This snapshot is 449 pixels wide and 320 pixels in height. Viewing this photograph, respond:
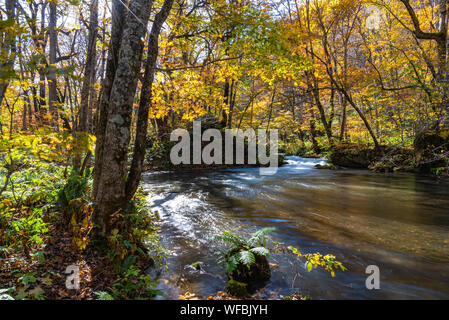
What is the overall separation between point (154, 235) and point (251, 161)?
1248cm

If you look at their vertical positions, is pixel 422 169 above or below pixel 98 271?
above

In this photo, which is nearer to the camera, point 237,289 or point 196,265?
point 237,289

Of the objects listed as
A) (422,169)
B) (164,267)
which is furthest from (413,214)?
(422,169)

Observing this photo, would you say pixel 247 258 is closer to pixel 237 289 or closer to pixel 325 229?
pixel 237 289

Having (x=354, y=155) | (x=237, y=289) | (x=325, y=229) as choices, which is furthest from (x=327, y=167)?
(x=237, y=289)

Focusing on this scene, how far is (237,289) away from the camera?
9.17 feet

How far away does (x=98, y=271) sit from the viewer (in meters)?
2.93

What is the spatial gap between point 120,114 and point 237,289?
2.97m

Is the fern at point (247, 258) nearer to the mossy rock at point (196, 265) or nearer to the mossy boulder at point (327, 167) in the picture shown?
the mossy rock at point (196, 265)

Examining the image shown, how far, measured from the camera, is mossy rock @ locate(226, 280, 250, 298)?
108 inches

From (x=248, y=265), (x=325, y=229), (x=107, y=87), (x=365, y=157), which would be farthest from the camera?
(x=365, y=157)

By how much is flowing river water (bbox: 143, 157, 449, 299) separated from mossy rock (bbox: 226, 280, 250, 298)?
0.62 ft

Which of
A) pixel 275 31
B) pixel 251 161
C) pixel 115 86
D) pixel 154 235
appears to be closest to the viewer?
pixel 115 86
